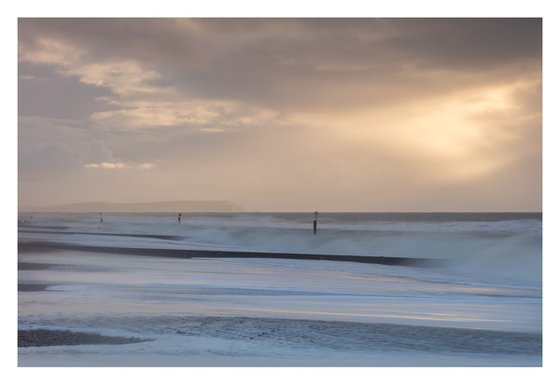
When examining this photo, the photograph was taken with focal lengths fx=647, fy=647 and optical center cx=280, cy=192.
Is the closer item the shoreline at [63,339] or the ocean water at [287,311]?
the ocean water at [287,311]

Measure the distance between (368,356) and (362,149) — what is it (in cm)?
706

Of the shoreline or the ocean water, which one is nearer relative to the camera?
the ocean water

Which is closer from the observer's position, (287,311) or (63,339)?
(63,339)

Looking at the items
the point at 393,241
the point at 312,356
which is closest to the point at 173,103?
the point at 312,356

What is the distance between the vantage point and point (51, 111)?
12.4 m

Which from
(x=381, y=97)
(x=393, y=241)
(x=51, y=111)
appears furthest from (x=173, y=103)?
(x=393, y=241)
